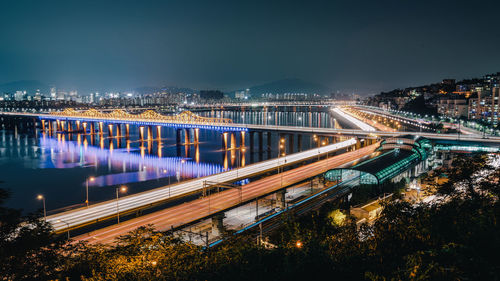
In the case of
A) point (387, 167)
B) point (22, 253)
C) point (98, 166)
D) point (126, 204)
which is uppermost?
point (22, 253)

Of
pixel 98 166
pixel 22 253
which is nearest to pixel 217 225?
pixel 22 253

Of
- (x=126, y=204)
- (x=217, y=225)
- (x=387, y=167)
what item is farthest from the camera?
(x=387, y=167)

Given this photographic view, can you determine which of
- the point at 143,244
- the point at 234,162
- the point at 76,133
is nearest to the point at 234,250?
the point at 143,244

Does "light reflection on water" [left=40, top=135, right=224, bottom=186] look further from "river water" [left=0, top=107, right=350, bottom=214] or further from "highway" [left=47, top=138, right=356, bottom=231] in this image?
"highway" [left=47, top=138, right=356, bottom=231]

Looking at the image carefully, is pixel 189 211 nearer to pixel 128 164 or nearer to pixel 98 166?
pixel 128 164

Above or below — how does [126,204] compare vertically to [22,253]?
below

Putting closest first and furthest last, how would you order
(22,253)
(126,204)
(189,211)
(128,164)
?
1. (22,253)
2. (189,211)
3. (126,204)
4. (128,164)

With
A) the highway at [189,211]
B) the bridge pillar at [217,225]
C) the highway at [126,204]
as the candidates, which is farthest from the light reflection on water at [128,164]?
the bridge pillar at [217,225]

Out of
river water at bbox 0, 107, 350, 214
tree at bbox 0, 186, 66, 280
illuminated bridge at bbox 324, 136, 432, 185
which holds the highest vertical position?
tree at bbox 0, 186, 66, 280

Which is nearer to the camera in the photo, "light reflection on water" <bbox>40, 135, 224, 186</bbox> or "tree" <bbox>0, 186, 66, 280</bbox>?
"tree" <bbox>0, 186, 66, 280</bbox>

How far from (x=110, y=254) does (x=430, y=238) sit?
9.48 metres

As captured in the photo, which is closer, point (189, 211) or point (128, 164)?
point (189, 211)

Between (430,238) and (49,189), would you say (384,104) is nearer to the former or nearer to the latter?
(49,189)

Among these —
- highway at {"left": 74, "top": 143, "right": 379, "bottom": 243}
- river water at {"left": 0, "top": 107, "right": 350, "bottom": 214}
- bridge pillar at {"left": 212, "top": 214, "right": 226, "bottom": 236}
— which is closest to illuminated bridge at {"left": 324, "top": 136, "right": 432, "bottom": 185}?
highway at {"left": 74, "top": 143, "right": 379, "bottom": 243}
